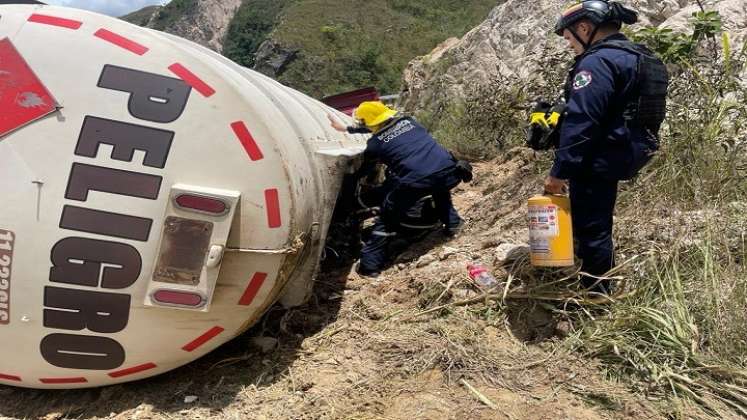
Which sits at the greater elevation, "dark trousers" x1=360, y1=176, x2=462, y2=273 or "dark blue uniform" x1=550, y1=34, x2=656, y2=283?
"dark blue uniform" x1=550, y1=34, x2=656, y2=283

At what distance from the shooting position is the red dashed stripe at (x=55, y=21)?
2363 millimetres

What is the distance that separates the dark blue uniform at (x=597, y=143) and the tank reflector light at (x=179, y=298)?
1.86 meters

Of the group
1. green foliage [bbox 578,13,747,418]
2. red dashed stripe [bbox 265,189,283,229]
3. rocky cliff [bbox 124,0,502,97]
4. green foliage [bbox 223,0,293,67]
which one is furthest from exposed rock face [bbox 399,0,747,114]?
green foliage [bbox 223,0,293,67]

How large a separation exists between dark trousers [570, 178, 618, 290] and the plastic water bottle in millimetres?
517

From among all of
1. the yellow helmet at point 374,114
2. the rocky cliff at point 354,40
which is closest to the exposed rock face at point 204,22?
the rocky cliff at point 354,40

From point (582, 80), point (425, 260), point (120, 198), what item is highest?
point (582, 80)

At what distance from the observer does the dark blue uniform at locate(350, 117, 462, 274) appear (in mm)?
4133

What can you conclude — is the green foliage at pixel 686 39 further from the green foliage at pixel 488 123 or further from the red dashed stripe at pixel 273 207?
the red dashed stripe at pixel 273 207

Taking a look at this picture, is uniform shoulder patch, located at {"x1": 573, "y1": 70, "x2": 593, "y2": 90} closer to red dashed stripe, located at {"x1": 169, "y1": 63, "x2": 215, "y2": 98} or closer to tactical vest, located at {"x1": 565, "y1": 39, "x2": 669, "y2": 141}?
→ tactical vest, located at {"x1": 565, "y1": 39, "x2": 669, "y2": 141}

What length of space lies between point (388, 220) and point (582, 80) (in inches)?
75.9

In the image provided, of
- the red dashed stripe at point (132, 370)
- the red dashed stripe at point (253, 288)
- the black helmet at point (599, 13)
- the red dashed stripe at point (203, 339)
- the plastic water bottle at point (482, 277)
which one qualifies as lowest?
the plastic water bottle at point (482, 277)

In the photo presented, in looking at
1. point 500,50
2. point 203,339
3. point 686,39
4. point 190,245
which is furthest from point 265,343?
point 500,50

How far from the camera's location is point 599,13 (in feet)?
9.28

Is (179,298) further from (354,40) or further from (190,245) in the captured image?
(354,40)
